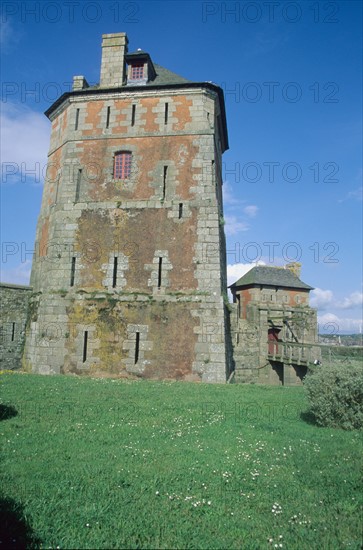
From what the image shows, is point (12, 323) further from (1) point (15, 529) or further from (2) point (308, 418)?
(1) point (15, 529)

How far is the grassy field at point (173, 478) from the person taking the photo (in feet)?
13.8

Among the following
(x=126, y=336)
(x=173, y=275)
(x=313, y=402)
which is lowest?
(x=313, y=402)

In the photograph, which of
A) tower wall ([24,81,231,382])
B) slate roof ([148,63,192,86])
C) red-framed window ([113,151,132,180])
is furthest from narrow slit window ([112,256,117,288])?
slate roof ([148,63,192,86])

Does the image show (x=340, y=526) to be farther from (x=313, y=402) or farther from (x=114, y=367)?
(x=114, y=367)

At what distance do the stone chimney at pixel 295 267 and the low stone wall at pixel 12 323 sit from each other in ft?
120

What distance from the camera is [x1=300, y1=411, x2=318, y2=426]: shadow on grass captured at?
9.27 m

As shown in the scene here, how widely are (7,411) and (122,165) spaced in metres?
13.1

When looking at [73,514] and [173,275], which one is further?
[173,275]

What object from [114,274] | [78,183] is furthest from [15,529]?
[78,183]

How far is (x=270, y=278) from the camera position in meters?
44.7

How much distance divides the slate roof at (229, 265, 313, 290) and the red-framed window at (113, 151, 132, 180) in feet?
91.2

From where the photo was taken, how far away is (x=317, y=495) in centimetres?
517

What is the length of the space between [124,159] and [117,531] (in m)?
16.9

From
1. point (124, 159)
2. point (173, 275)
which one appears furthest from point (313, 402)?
point (124, 159)
